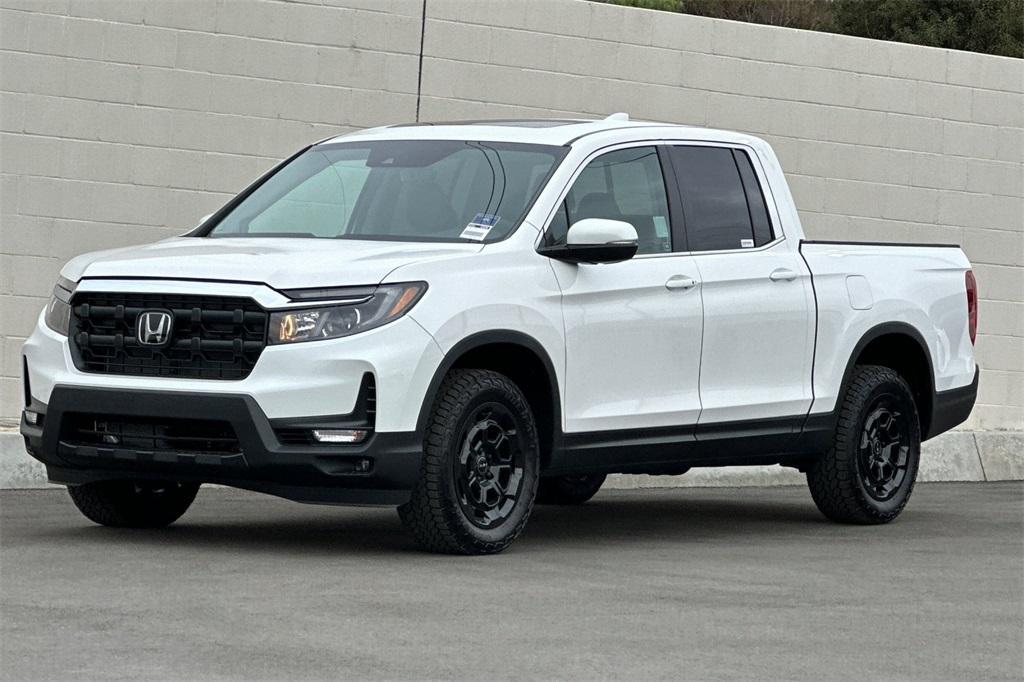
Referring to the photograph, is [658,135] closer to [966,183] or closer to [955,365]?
[955,365]

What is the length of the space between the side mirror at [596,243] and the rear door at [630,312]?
0.26 ft

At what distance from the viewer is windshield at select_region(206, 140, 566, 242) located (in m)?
8.94

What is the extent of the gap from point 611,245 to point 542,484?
3205mm

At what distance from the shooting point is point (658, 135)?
9.90m

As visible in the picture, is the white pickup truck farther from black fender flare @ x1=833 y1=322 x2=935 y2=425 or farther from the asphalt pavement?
the asphalt pavement

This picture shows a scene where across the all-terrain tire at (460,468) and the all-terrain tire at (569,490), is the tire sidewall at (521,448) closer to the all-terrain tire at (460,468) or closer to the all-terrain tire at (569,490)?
the all-terrain tire at (460,468)

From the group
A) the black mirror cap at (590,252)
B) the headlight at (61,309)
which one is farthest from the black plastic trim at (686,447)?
the headlight at (61,309)

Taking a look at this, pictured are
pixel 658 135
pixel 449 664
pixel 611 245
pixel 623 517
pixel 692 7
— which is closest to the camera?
pixel 449 664

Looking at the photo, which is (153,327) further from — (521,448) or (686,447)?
(686,447)

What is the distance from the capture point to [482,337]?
8.37 m

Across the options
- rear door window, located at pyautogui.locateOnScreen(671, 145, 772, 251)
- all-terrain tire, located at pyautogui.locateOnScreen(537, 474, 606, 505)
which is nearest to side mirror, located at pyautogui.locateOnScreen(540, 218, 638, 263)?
rear door window, located at pyautogui.locateOnScreen(671, 145, 772, 251)

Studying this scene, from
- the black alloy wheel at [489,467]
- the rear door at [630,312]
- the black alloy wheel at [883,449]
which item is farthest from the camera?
the black alloy wheel at [883,449]

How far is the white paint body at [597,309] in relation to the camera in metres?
8.02

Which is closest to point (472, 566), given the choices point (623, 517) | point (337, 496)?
point (337, 496)
